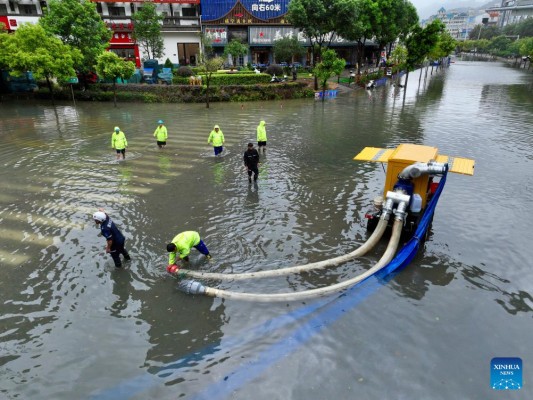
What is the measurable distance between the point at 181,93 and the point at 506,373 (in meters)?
34.9

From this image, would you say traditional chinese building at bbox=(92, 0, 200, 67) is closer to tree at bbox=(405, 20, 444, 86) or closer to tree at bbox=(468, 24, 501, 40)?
tree at bbox=(405, 20, 444, 86)

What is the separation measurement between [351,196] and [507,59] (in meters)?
143

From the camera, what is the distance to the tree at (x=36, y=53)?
29.5 metres

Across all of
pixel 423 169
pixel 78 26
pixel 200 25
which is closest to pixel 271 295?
pixel 423 169

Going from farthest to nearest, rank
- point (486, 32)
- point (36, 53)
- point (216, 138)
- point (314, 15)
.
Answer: point (486, 32) < point (314, 15) < point (36, 53) < point (216, 138)

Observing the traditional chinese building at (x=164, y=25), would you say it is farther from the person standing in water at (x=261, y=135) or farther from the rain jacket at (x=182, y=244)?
the rain jacket at (x=182, y=244)

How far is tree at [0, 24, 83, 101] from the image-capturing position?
96.7ft

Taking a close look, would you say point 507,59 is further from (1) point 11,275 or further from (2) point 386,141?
(1) point 11,275

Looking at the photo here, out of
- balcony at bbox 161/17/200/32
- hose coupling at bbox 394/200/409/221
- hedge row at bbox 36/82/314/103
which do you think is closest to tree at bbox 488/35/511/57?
balcony at bbox 161/17/200/32

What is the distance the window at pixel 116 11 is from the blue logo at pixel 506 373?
5925cm

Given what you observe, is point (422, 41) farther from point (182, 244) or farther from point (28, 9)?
point (28, 9)

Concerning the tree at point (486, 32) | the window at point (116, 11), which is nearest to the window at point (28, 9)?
the window at point (116, 11)

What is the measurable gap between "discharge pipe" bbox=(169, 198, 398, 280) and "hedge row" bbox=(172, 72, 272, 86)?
31386mm

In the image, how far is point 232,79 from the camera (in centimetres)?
3816
